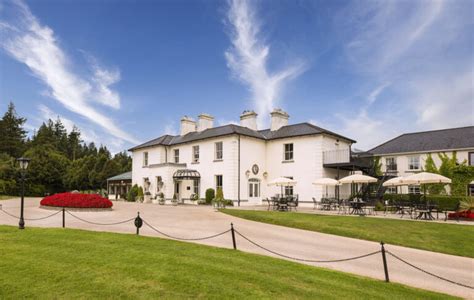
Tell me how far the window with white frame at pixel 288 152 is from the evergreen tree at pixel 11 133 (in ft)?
169

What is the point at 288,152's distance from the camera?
89.1 ft

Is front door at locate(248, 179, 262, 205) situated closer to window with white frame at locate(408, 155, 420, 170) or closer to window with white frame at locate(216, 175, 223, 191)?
window with white frame at locate(216, 175, 223, 191)

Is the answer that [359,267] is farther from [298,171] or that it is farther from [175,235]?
[298,171]

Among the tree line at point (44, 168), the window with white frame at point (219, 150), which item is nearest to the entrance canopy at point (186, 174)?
the window with white frame at point (219, 150)

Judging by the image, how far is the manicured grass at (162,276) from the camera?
18.0 ft

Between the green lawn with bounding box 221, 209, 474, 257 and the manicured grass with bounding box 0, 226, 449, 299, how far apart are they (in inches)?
214

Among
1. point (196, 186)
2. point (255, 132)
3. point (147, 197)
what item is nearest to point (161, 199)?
point (147, 197)

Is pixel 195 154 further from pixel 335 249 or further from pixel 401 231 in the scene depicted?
pixel 335 249

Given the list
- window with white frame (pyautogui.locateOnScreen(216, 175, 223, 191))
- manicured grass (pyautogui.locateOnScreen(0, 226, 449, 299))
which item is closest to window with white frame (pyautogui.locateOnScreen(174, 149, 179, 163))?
window with white frame (pyautogui.locateOnScreen(216, 175, 223, 191))

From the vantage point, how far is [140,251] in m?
7.96

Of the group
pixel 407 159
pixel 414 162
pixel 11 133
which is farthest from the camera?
pixel 11 133

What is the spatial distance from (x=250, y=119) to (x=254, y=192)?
7136 mm

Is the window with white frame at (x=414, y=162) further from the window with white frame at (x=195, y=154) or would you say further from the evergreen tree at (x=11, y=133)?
the evergreen tree at (x=11, y=133)

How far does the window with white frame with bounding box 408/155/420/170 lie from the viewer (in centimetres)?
3120
